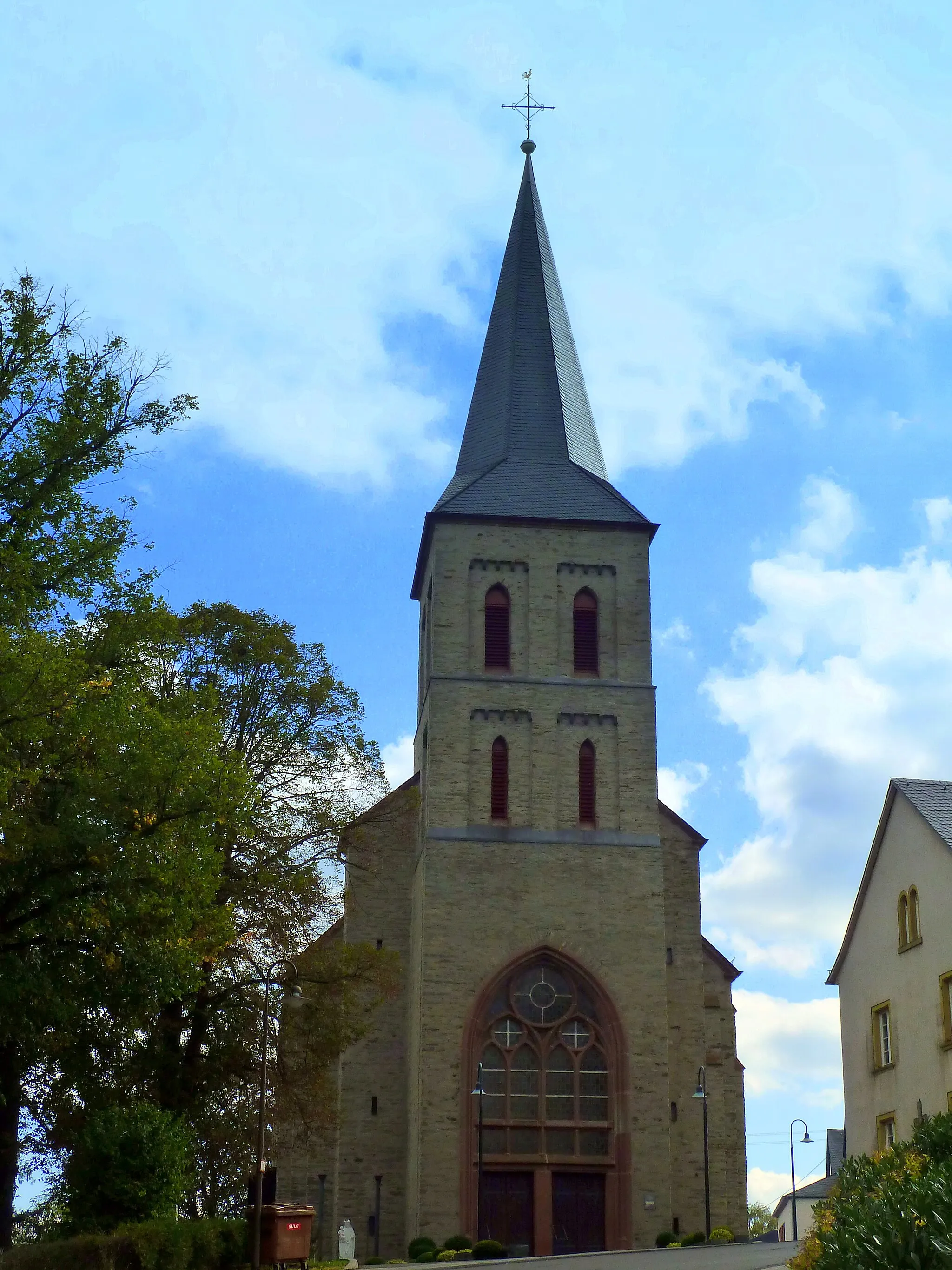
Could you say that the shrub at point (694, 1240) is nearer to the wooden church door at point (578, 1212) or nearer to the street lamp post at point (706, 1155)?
the street lamp post at point (706, 1155)

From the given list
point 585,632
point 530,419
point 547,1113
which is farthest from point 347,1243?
point 530,419

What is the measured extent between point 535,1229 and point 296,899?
12.8 metres

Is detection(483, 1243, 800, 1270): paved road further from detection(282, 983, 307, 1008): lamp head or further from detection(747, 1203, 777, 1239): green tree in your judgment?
detection(747, 1203, 777, 1239): green tree

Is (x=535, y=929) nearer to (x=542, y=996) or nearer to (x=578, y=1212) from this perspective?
(x=542, y=996)

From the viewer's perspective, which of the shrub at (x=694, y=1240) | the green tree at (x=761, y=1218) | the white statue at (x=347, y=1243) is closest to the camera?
the white statue at (x=347, y=1243)

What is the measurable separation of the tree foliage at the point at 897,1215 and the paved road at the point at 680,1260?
701cm

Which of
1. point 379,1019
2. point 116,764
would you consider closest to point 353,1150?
point 379,1019

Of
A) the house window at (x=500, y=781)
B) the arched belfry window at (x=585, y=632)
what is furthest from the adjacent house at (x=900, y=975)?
the arched belfry window at (x=585, y=632)

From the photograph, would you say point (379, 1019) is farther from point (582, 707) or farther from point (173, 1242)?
point (173, 1242)

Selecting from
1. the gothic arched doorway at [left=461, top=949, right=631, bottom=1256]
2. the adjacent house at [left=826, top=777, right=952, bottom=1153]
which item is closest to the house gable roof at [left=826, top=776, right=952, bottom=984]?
the adjacent house at [left=826, top=777, right=952, bottom=1153]

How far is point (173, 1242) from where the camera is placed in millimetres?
20062

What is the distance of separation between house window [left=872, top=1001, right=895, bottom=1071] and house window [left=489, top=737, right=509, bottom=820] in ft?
42.7

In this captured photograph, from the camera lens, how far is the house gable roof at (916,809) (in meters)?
28.1

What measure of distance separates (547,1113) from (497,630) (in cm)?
1228
